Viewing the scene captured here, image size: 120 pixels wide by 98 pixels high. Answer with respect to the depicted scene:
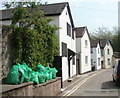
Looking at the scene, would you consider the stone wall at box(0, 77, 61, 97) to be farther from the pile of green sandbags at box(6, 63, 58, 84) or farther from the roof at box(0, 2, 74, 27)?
the roof at box(0, 2, 74, 27)

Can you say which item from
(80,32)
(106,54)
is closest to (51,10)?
(80,32)

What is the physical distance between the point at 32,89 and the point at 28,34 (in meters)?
3.20

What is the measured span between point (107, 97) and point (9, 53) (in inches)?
203

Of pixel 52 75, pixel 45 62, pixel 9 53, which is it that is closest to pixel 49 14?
pixel 45 62

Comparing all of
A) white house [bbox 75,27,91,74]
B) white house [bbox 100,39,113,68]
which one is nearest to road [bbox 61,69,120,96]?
white house [bbox 75,27,91,74]

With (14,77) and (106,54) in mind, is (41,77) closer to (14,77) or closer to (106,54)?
(14,77)

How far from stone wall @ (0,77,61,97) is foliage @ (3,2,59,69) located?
4.50 feet

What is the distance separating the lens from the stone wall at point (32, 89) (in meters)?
5.69

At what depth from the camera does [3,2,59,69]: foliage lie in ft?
29.3

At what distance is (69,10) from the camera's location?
65.1 ft

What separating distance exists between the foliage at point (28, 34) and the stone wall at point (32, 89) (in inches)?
54.0

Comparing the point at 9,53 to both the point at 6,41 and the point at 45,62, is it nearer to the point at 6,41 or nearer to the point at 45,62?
the point at 6,41

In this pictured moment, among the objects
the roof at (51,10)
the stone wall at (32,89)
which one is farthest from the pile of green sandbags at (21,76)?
the roof at (51,10)

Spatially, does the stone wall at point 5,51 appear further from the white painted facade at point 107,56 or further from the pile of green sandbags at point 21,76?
the white painted facade at point 107,56
